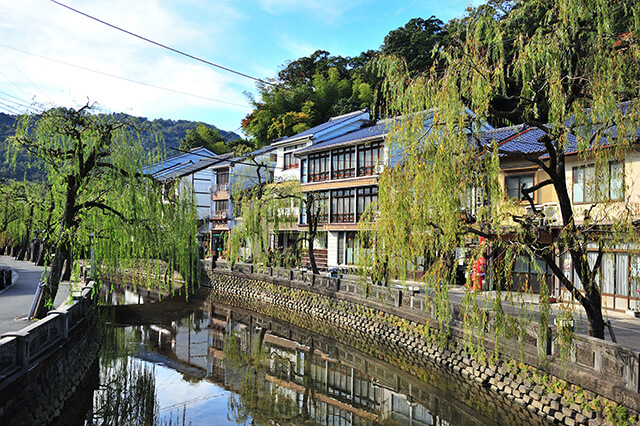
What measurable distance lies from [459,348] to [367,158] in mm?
17861

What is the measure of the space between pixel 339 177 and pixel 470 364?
20.0m

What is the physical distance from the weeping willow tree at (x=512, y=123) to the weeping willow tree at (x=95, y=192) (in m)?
7.59

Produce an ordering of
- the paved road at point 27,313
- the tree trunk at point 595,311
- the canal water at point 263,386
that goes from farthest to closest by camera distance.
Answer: the paved road at point 27,313, the canal water at point 263,386, the tree trunk at point 595,311

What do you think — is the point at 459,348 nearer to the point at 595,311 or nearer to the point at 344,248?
the point at 595,311

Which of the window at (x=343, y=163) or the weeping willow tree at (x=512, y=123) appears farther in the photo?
the window at (x=343, y=163)

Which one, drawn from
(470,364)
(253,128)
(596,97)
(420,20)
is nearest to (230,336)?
(470,364)

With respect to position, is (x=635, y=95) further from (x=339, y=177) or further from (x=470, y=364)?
(x=339, y=177)

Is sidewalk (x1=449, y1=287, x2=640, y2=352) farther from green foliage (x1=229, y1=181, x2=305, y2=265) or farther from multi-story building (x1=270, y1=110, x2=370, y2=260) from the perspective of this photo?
multi-story building (x1=270, y1=110, x2=370, y2=260)

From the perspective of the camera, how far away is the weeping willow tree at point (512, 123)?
27.2 ft

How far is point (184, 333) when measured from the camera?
2097 centimetres

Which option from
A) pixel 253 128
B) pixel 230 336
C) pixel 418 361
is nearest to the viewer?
pixel 418 361

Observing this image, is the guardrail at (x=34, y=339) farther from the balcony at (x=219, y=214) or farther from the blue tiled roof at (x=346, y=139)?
the balcony at (x=219, y=214)

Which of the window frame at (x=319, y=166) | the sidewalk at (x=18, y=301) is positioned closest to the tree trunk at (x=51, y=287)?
the sidewalk at (x=18, y=301)

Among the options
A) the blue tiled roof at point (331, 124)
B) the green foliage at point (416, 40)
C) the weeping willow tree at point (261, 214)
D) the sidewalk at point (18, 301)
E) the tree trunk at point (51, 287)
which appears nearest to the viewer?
the tree trunk at point (51, 287)
